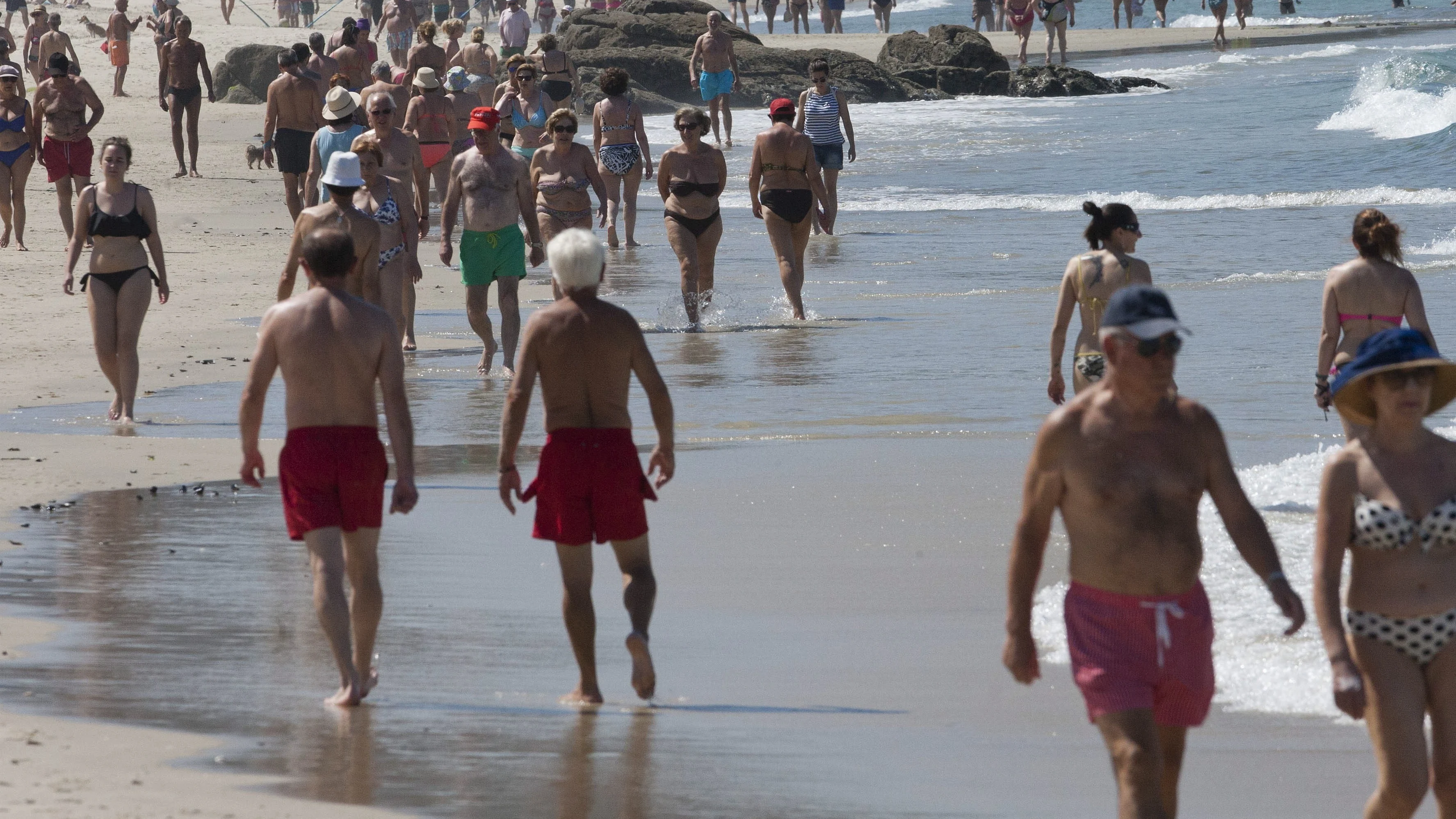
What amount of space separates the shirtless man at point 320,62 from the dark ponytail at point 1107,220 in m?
12.8

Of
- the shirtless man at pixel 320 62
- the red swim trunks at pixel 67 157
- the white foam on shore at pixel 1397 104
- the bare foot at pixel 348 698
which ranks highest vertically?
the shirtless man at pixel 320 62

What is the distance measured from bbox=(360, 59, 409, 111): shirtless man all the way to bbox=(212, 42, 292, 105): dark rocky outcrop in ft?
45.1

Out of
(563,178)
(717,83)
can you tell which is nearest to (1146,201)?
(717,83)

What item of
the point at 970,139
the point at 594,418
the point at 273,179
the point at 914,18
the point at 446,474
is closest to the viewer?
the point at 594,418

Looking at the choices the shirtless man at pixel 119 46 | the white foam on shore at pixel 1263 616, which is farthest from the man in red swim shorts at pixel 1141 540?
the shirtless man at pixel 119 46

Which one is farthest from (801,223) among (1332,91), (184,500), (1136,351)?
(1332,91)

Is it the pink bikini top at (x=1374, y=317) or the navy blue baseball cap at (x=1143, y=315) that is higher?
the navy blue baseball cap at (x=1143, y=315)

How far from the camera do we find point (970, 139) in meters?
32.8

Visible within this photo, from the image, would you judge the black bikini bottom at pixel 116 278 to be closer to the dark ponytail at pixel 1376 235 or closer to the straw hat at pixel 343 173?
the straw hat at pixel 343 173

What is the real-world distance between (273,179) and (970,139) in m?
13.0

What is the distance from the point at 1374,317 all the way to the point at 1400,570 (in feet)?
12.3

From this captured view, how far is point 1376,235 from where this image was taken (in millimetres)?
7621

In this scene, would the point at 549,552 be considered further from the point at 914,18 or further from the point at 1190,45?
the point at 914,18

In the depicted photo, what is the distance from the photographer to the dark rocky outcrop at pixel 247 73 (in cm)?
3534
